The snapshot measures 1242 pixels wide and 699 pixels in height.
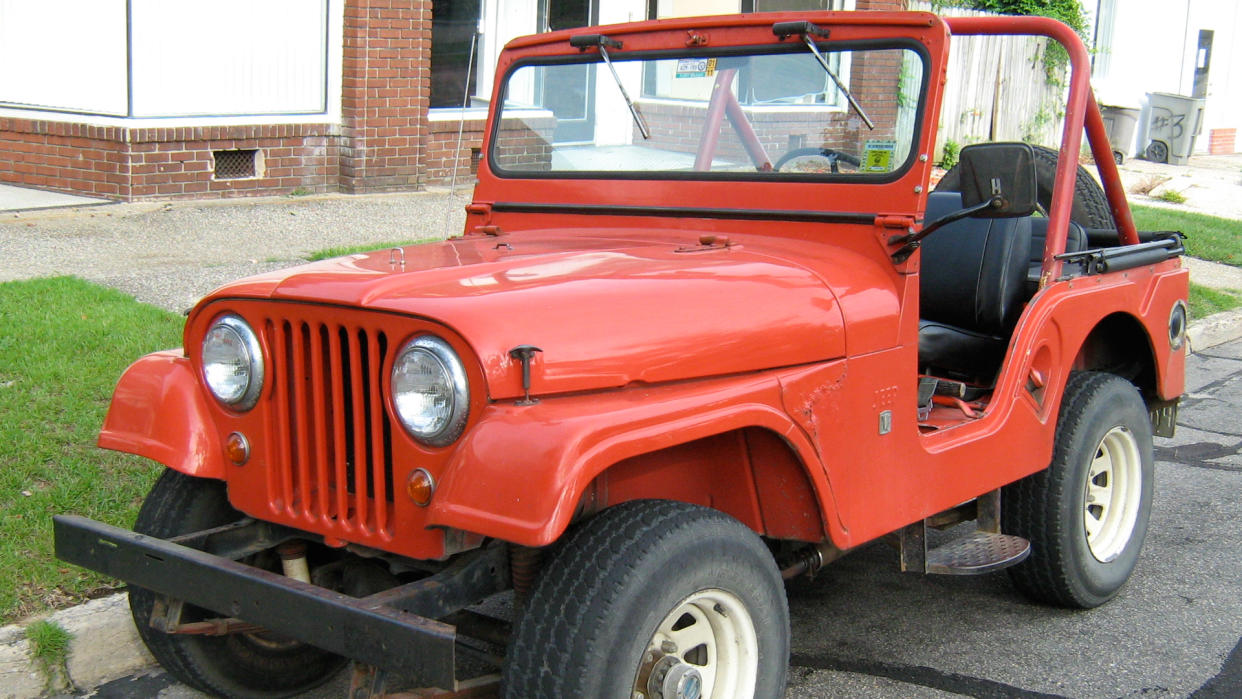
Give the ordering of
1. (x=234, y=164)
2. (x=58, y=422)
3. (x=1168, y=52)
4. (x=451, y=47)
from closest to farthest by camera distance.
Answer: (x=58, y=422) < (x=234, y=164) < (x=451, y=47) < (x=1168, y=52)

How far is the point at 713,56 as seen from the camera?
12.6 feet

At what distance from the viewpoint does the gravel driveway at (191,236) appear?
706cm

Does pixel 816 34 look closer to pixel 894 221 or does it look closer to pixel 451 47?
pixel 894 221

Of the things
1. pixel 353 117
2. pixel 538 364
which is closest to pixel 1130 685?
pixel 538 364

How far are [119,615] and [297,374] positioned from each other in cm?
134

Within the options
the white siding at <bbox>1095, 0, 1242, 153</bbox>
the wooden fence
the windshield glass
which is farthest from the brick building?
the white siding at <bbox>1095, 0, 1242, 153</bbox>

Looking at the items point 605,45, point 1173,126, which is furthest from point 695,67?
point 1173,126

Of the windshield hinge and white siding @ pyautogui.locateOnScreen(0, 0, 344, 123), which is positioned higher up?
white siding @ pyautogui.locateOnScreen(0, 0, 344, 123)

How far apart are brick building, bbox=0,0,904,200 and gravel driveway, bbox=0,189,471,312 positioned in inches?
12.5

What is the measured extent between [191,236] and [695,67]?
17.5 ft

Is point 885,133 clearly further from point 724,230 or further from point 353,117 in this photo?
point 353,117

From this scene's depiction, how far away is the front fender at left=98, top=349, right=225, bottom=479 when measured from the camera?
2.99m

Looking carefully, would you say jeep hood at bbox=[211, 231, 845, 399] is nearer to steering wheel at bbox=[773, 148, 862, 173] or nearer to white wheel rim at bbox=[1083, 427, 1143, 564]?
steering wheel at bbox=[773, 148, 862, 173]

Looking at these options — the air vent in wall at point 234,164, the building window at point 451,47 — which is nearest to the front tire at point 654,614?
the air vent in wall at point 234,164
